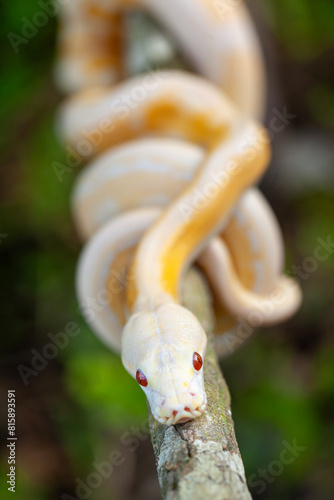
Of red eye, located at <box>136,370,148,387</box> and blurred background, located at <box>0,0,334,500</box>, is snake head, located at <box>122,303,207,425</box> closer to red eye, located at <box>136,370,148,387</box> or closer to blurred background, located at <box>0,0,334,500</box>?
red eye, located at <box>136,370,148,387</box>

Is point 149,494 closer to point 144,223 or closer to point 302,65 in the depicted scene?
point 144,223

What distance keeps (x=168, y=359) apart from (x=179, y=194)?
0.74 m

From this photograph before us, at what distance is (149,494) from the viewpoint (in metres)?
3.08

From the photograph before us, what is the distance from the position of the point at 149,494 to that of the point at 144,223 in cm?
187

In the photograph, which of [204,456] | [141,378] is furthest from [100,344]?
[204,456]

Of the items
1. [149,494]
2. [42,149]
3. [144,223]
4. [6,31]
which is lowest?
[149,494]

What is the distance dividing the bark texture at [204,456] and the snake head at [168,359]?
33 millimetres

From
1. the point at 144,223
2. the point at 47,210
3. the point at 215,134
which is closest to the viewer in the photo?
the point at 144,223

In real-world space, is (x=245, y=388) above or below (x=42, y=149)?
below

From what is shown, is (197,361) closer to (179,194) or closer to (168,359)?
(168,359)

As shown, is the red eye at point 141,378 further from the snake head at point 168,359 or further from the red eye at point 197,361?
the red eye at point 197,361

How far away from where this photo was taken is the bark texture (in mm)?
896

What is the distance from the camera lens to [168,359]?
3.98 ft

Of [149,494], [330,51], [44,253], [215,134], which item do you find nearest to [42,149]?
[44,253]
